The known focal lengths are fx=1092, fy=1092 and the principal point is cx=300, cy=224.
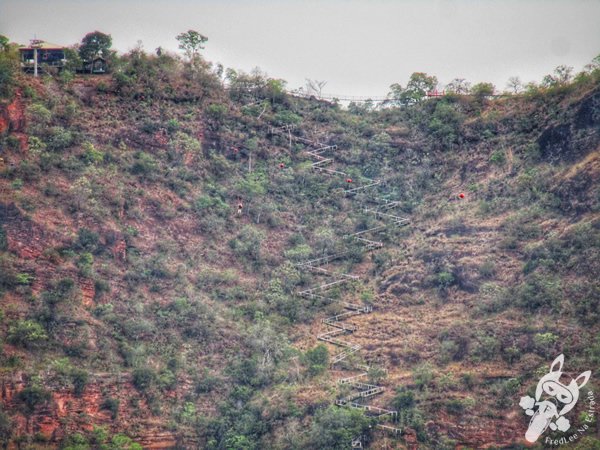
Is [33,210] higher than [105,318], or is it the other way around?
[33,210]

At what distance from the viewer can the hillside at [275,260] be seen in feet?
169

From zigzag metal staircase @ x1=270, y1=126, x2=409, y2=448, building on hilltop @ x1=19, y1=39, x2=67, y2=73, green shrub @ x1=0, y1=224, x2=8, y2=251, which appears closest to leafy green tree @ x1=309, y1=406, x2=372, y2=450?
zigzag metal staircase @ x1=270, y1=126, x2=409, y2=448

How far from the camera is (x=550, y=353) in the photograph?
169ft

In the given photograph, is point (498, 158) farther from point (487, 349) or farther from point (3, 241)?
point (3, 241)

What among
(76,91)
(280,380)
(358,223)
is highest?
(76,91)

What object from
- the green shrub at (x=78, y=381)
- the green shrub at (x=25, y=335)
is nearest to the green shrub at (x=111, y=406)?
the green shrub at (x=78, y=381)

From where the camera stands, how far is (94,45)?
6700 centimetres

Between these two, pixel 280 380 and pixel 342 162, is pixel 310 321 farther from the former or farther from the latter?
pixel 342 162

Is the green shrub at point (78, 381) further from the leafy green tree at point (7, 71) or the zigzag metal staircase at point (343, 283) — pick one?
the leafy green tree at point (7, 71)

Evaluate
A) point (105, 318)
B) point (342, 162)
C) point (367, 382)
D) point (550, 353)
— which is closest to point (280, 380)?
point (367, 382)

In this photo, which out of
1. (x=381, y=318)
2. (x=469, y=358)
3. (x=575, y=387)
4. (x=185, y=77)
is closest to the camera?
(x=575, y=387)

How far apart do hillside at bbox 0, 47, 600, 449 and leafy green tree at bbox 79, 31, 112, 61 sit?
224 cm

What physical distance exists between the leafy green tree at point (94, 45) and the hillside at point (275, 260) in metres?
2.24

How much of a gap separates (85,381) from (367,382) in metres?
13.8
